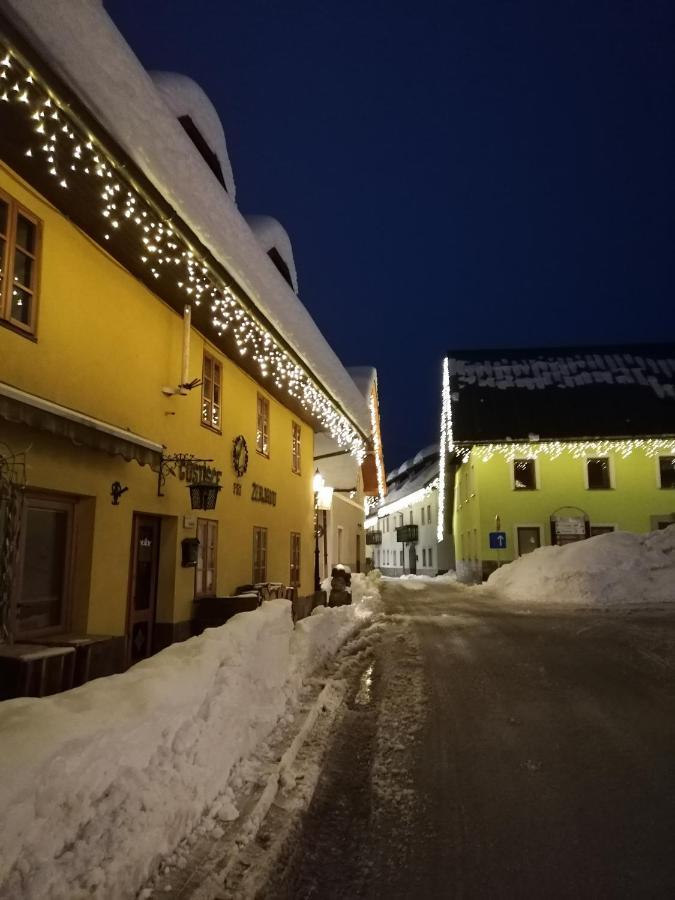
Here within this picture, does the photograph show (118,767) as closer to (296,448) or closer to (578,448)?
(296,448)

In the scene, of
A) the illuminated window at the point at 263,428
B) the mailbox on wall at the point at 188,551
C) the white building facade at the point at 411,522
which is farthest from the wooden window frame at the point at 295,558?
the white building facade at the point at 411,522

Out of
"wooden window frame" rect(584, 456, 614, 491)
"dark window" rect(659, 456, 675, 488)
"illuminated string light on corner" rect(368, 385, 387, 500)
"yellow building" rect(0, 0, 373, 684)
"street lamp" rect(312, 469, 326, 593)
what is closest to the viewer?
"yellow building" rect(0, 0, 373, 684)

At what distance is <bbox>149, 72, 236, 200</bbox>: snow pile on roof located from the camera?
11.2 m

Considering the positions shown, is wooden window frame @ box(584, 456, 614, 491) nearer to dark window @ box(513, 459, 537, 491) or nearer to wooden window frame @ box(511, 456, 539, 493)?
wooden window frame @ box(511, 456, 539, 493)

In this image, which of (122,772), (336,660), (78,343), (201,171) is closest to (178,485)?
(78,343)

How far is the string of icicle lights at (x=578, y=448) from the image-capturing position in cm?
2942

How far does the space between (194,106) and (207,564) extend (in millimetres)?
8022

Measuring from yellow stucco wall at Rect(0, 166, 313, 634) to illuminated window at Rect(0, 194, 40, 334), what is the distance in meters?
0.10

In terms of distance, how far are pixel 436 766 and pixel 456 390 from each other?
94.5 feet

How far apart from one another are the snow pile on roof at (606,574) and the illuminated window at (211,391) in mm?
12947

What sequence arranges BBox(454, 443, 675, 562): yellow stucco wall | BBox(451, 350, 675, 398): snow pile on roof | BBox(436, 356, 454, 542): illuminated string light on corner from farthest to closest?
BBox(451, 350, 675, 398): snow pile on roof
BBox(436, 356, 454, 542): illuminated string light on corner
BBox(454, 443, 675, 562): yellow stucco wall

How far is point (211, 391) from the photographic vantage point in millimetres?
10656

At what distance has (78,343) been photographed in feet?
23.1

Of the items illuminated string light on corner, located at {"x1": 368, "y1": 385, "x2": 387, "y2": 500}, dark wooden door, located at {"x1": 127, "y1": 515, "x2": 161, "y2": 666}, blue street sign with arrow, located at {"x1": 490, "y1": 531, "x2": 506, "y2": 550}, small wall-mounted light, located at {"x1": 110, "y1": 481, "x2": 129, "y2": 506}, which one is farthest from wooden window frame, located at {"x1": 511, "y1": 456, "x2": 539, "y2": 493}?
small wall-mounted light, located at {"x1": 110, "y1": 481, "x2": 129, "y2": 506}
